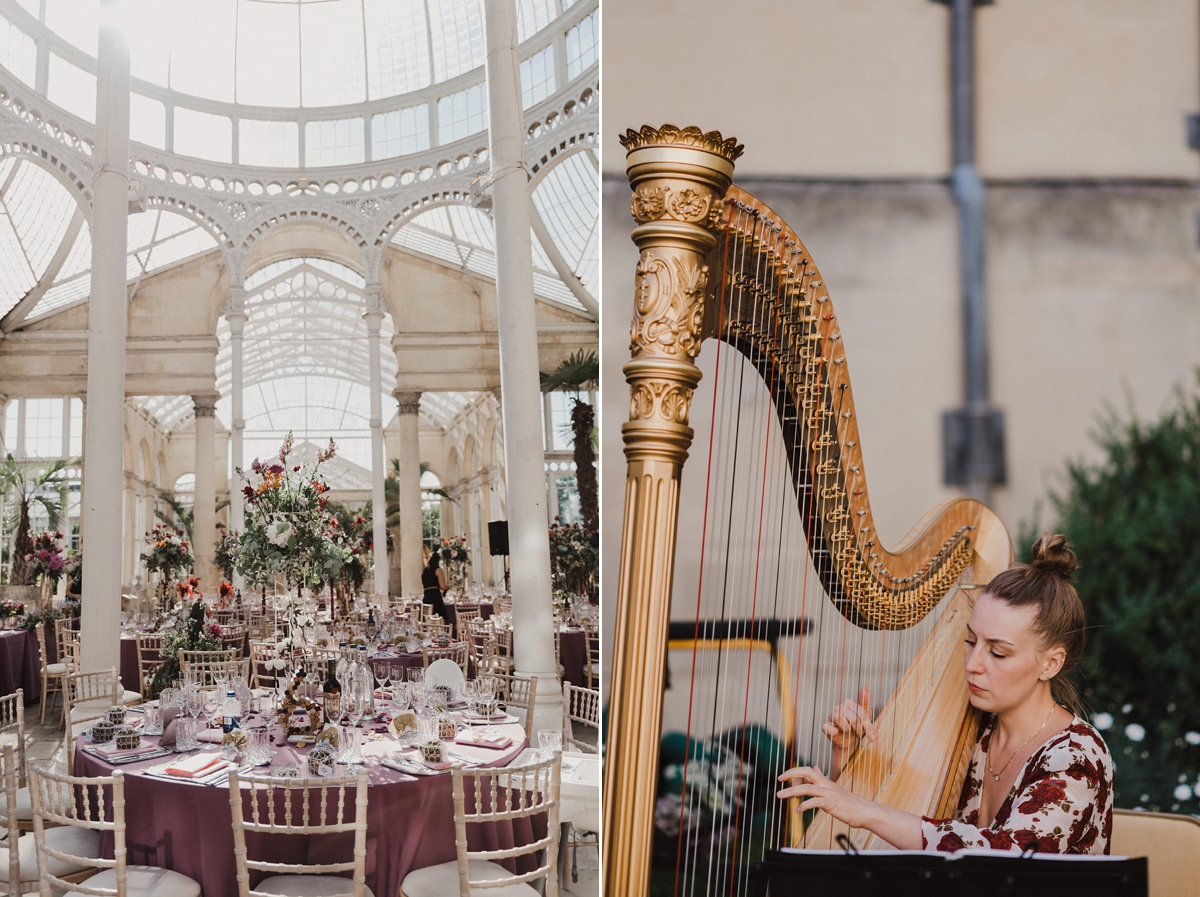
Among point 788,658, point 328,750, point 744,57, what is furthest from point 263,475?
point 744,57

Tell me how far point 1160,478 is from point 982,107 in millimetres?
1665

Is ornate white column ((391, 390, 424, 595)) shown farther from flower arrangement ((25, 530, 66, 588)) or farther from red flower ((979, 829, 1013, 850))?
red flower ((979, 829, 1013, 850))

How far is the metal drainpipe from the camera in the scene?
3697 millimetres

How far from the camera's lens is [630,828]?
1.31 meters

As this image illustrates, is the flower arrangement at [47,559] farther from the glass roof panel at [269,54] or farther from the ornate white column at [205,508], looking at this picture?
the glass roof panel at [269,54]

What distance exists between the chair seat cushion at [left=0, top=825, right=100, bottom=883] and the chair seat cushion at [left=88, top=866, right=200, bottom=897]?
26 cm

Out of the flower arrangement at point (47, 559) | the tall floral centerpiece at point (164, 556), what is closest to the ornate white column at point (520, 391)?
the flower arrangement at point (47, 559)

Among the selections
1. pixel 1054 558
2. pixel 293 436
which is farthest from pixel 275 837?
pixel 293 436

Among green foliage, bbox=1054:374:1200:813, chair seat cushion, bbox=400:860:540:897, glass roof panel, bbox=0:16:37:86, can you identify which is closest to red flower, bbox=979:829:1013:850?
chair seat cushion, bbox=400:860:540:897

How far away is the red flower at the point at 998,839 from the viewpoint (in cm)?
202

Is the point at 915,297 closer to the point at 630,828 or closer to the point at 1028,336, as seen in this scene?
the point at 1028,336

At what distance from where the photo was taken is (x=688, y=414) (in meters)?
1.35

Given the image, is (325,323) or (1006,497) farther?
(325,323)

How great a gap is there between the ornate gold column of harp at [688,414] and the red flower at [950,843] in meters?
0.37
